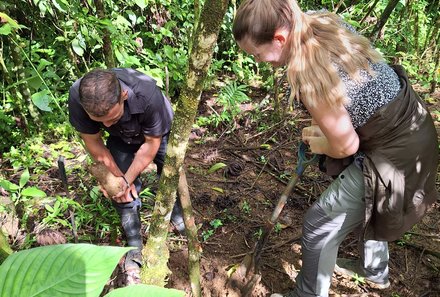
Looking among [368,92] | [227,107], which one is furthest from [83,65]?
[368,92]

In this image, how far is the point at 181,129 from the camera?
55.8 inches

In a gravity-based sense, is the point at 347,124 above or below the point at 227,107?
above

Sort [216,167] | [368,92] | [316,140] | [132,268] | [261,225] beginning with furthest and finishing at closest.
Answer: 1. [216,167]
2. [261,225]
3. [132,268]
4. [316,140]
5. [368,92]

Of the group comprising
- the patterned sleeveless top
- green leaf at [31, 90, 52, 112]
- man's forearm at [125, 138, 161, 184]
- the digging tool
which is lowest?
the digging tool

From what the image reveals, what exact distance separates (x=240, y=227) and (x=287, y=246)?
37cm

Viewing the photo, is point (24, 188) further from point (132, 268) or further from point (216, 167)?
point (216, 167)

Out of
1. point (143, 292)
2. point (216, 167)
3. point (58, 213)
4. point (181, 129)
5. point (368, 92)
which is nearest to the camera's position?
point (143, 292)

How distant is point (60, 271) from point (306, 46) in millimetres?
1181

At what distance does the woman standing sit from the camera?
1.48 meters

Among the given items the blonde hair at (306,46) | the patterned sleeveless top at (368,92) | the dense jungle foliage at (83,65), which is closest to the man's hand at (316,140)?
the patterned sleeveless top at (368,92)

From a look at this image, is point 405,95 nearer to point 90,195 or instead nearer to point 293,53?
point 293,53

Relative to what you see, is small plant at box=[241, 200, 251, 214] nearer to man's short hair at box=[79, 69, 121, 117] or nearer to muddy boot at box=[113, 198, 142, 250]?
muddy boot at box=[113, 198, 142, 250]

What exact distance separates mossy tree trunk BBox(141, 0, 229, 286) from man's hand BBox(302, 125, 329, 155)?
685 millimetres

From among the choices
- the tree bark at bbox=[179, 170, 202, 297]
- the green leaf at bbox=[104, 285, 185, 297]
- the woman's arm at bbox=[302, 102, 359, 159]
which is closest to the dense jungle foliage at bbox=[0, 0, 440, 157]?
the tree bark at bbox=[179, 170, 202, 297]
